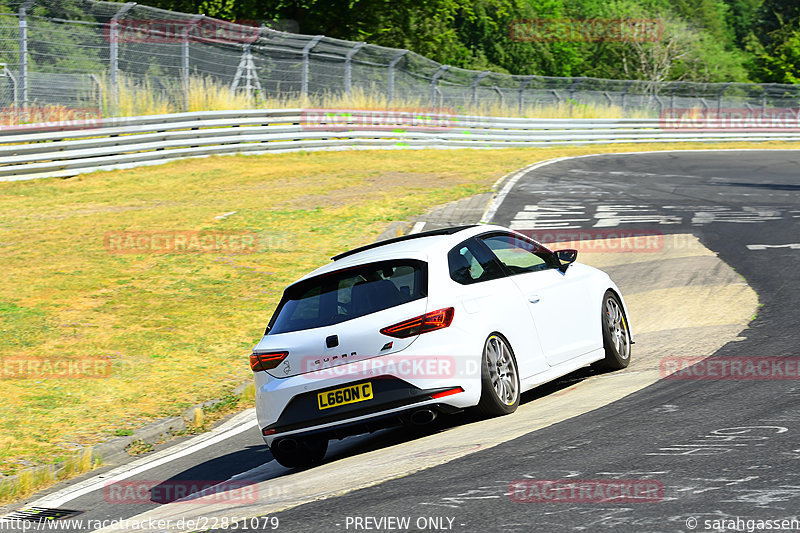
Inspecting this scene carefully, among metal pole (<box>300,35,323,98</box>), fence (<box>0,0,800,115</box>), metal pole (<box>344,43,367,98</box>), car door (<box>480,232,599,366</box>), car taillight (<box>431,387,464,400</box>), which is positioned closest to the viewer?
car taillight (<box>431,387,464,400</box>)

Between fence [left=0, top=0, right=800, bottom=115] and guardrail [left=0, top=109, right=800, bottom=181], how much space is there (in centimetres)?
106

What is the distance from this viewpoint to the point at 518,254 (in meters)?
8.88

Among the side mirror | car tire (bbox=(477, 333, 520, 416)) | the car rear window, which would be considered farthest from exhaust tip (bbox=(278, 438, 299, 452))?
the side mirror

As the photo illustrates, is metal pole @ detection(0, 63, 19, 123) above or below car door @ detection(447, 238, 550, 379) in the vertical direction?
above

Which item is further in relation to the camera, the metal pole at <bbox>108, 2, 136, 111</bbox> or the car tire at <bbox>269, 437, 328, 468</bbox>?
the metal pole at <bbox>108, 2, 136, 111</bbox>

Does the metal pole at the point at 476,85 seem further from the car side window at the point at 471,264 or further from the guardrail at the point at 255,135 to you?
the car side window at the point at 471,264

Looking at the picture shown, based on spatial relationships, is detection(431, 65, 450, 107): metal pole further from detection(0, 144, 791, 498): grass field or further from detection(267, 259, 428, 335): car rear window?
detection(267, 259, 428, 335): car rear window

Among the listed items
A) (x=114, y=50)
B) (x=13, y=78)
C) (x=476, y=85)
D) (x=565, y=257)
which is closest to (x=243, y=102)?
(x=114, y=50)

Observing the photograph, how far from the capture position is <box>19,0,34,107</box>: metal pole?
2334cm

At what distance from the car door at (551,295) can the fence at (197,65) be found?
58.1 ft

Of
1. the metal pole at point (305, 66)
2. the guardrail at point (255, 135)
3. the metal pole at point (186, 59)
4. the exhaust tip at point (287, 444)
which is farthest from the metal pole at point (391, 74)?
the exhaust tip at point (287, 444)

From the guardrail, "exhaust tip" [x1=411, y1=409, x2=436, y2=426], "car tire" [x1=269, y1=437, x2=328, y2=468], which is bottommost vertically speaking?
"car tire" [x1=269, y1=437, x2=328, y2=468]

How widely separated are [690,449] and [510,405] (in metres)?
1.95

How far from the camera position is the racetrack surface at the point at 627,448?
516 cm
